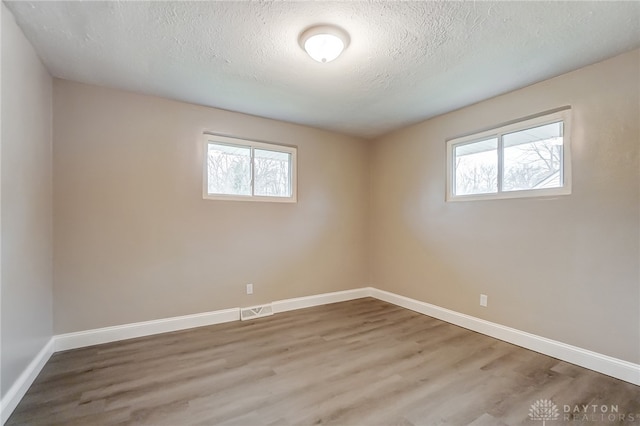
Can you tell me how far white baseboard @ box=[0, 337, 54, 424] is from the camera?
1749 millimetres

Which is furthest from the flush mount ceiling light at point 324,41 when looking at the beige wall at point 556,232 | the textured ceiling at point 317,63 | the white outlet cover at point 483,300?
the white outlet cover at point 483,300

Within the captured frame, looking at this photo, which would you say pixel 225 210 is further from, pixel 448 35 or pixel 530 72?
pixel 530 72

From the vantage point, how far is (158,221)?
10.3ft

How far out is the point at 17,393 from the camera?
6.23 feet

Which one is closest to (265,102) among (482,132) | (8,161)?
(8,161)

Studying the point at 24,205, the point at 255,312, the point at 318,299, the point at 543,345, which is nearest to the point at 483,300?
the point at 543,345

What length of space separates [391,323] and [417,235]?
1.23m

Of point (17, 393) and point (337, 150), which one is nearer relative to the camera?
point (17, 393)

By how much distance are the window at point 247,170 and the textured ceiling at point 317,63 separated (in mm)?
611

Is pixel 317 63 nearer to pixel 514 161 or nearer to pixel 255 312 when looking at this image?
pixel 514 161

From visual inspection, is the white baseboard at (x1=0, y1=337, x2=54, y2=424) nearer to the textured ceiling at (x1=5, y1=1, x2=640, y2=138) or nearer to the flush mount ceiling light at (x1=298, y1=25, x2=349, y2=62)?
the textured ceiling at (x1=5, y1=1, x2=640, y2=138)

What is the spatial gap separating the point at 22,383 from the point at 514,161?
450 cm

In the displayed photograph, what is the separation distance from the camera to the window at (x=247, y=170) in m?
3.50

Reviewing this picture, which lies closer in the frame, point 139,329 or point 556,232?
point 556,232
